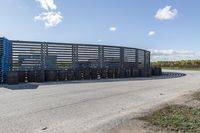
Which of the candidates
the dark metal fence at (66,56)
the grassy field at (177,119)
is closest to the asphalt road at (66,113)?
the grassy field at (177,119)

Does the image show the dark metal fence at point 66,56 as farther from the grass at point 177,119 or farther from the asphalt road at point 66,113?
the grass at point 177,119

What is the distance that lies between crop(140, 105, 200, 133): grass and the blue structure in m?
12.5

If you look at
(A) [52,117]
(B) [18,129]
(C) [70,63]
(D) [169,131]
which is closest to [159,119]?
(D) [169,131]

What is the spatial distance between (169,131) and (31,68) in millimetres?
→ 16631

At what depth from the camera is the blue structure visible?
755 inches

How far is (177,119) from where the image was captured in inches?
296

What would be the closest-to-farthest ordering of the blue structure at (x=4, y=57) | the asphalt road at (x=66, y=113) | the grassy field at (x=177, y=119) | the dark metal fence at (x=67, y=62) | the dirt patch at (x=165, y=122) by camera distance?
the dirt patch at (x=165, y=122), the grassy field at (x=177, y=119), the asphalt road at (x=66, y=113), the blue structure at (x=4, y=57), the dark metal fence at (x=67, y=62)

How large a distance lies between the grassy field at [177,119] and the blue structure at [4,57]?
1246 centimetres

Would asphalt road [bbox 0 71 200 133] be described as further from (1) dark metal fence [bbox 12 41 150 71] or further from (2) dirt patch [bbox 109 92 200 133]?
(1) dark metal fence [bbox 12 41 150 71]

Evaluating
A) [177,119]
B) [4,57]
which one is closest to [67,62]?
[4,57]

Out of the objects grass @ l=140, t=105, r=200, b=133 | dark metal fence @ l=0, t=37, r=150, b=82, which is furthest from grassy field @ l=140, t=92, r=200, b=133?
dark metal fence @ l=0, t=37, r=150, b=82

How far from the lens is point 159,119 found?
24.9ft

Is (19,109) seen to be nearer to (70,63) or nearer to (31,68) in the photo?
(31,68)

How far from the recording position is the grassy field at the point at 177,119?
6.70 m
